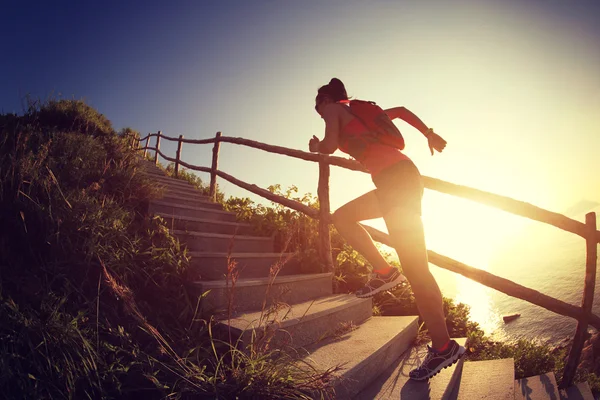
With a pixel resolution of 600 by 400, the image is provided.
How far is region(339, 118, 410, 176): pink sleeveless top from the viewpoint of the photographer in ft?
6.48

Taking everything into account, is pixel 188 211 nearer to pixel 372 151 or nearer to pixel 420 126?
pixel 372 151

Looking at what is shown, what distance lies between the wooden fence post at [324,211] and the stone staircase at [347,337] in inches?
12.9

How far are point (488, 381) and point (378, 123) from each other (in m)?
1.91

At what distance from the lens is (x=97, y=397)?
1.44 meters

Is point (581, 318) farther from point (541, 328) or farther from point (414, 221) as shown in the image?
point (541, 328)

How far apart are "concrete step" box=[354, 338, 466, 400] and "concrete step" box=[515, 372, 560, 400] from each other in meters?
0.46

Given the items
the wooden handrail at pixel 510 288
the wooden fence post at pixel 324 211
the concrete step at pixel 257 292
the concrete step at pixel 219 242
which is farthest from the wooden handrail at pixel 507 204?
the concrete step at pixel 219 242

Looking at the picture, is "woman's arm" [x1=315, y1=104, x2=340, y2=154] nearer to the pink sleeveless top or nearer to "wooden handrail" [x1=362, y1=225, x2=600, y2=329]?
the pink sleeveless top

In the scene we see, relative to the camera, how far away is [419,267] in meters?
1.88

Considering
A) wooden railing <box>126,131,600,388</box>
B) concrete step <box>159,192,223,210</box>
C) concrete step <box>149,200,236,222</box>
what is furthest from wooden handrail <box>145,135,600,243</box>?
concrete step <box>159,192,223,210</box>

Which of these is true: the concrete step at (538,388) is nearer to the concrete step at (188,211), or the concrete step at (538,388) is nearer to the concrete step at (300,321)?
the concrete step at (300,321)

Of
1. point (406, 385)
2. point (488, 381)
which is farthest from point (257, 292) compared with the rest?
point (488, 381)

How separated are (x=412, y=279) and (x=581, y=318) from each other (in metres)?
1.80

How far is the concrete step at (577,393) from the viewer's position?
7.40ft
